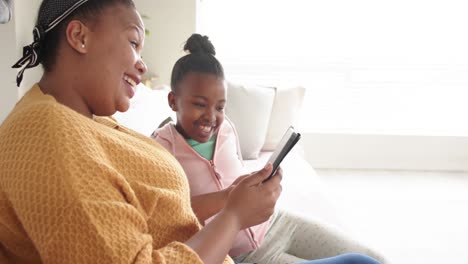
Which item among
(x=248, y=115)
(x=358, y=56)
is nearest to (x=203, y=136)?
(x=248, y=115)

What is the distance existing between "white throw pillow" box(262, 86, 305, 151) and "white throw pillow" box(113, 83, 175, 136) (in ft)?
2.68

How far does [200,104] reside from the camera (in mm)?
1391

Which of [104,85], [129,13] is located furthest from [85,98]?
[129,13]

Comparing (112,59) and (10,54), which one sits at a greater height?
(112,59)

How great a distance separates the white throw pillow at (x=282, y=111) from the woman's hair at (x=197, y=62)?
1.37 m

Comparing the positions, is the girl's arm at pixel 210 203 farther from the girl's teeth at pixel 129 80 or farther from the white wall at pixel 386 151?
the white wall at pixel 386 151

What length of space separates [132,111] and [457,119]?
3257 mm

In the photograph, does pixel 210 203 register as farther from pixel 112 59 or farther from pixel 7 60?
pixel 7 60

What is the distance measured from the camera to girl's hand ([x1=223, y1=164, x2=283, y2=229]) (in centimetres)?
95

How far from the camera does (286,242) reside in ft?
4.86

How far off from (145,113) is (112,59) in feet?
3.45

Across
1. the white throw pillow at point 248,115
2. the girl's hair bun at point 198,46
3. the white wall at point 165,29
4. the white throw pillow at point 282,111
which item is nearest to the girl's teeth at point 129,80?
the girl's hair bun at point 198,46

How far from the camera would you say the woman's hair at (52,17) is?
86 centimetres

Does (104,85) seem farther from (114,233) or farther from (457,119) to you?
(457,119)
